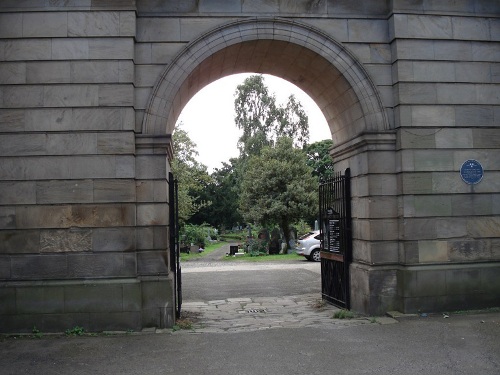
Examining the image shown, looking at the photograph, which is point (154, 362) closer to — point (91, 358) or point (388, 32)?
point (91, 358)

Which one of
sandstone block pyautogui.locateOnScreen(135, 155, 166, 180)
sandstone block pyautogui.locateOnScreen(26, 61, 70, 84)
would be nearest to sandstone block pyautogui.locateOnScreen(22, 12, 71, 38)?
sandstone block pyautogui.locateOnScreen(26, 61, 70, 84)

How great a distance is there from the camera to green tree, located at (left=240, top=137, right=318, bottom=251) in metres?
26.8

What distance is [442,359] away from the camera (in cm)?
577

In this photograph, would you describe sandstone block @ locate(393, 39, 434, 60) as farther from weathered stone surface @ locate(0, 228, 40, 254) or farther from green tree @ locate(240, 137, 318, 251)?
green tree @ locate(240, 137, 318, 251)

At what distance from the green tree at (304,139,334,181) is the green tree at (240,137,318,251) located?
12760 millimetres

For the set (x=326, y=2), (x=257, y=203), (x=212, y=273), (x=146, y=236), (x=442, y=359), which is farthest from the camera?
(x=257, y=203)

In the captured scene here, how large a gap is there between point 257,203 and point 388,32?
1991 cm

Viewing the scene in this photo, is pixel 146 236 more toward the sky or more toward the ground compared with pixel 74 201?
more toward the ground

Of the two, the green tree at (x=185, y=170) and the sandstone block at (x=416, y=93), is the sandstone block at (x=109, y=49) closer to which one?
the sandstone block at (x=416, y=93)

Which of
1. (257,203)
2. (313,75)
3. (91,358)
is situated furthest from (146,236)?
(257,203)

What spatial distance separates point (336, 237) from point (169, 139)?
3790 mm

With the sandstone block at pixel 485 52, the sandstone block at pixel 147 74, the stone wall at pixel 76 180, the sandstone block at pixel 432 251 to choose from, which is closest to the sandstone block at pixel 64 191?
the stone wall at pixel 76 180

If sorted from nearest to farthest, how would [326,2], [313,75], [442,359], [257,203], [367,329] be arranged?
1. [442,359]
2. [367,329]
3. [326,2]
4. [313,75]
5. [257,203]

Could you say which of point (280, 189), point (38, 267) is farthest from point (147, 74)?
point (280, 189)
